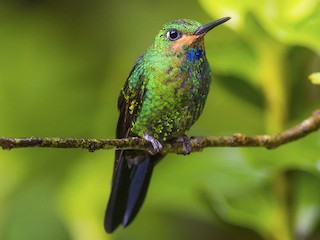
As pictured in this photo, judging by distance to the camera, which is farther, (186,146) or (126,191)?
(126,191)

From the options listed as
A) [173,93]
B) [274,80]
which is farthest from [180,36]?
[274,80]

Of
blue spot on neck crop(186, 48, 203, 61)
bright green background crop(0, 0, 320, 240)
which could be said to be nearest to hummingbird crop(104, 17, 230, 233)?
blue spot on neck crop(186, 48, 203, 61)

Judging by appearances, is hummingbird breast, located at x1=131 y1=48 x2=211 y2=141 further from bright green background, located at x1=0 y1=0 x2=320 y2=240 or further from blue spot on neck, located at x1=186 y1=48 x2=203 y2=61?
bright green background, located at x1=0 y1=0 x2=320 y2=240

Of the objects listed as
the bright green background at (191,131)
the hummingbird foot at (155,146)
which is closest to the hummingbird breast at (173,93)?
the hummingbird foot at (155,146)

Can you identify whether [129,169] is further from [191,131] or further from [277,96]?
[277,96]

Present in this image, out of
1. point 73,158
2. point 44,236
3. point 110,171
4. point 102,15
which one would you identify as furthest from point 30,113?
point 102,15

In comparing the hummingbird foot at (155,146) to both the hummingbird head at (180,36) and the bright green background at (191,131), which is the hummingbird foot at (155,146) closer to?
the hummingbird head at (180,36)
